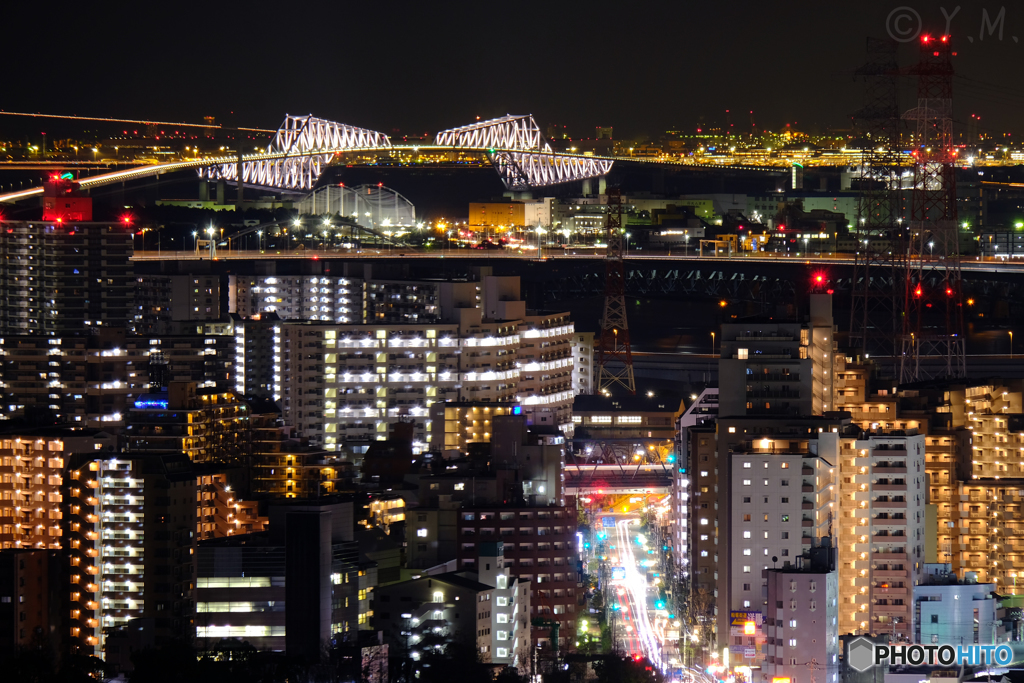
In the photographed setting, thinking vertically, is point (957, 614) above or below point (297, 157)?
below

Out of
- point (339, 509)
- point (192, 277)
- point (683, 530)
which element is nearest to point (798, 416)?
point (683, 530)

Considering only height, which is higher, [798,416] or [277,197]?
[277,197]

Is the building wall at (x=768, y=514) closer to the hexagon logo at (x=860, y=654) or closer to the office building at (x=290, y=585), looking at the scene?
the hexagon logo at (x=860, y=654)

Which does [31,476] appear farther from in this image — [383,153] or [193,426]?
[383,153]

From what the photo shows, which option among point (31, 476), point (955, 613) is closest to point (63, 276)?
point (31, 476)

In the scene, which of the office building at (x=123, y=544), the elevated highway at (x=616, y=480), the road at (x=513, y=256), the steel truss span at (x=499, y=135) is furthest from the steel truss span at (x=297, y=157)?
the office building at (x=123, y=544)

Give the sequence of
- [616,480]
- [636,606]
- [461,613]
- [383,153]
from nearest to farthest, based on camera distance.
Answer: [461,613] < [636,606] < [616,480] < [383,153]

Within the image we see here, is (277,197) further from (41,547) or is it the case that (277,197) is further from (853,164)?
(41,547)
